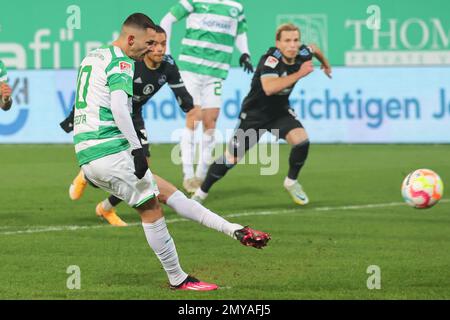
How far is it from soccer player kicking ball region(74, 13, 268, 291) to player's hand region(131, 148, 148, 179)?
0.16 ft

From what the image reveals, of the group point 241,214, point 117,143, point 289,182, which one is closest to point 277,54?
point 289,182

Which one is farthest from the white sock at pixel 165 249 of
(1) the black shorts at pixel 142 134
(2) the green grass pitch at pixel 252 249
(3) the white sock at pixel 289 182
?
(3) the white sock at pixel 289 182

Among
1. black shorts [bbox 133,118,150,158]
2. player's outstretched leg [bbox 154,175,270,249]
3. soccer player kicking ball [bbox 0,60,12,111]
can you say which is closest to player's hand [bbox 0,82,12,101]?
soccer player kicking ball [bbox 0,60,12,111]

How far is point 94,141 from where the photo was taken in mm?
7922

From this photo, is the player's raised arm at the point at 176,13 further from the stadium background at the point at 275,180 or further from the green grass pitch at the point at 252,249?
the stadium background at the point at 275,180

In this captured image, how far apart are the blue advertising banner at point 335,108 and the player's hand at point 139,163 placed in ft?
41.7

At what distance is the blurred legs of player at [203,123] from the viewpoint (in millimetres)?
Answer: 14531

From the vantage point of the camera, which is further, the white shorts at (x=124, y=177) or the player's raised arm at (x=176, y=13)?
the player's raised arm at (x=176, y=13)

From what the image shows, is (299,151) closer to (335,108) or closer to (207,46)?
(207,46)

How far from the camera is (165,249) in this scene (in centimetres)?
797

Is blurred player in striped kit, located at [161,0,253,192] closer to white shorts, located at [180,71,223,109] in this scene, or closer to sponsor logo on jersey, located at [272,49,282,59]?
white shorts, located at [180,71,223,109]

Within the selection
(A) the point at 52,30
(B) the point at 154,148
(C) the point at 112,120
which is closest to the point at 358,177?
(B) the point at 154,148

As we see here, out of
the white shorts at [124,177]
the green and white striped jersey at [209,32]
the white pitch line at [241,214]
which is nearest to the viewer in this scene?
the white shorts at [124,177]

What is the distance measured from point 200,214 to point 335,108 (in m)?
12.6
